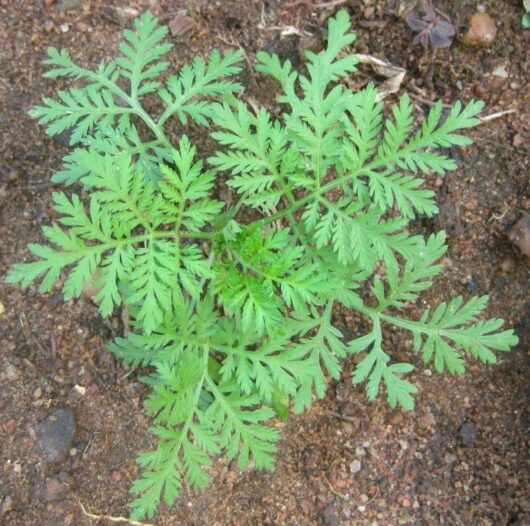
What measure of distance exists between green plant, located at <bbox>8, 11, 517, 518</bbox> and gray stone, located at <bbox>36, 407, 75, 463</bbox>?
49 centimetres

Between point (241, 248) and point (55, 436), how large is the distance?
57.8 inches

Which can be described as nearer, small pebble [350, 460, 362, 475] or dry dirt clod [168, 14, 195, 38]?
small pebble [350, 460, 362, 475]

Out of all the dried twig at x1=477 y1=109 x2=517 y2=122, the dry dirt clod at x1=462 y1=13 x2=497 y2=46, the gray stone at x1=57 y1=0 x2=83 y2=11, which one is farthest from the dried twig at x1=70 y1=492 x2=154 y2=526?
the dry dirt clod at x1=462 y1=13 x2=497 y2=46

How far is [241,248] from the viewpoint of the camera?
2.81 m

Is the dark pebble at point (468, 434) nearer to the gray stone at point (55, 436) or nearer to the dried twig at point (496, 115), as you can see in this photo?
the dried twig at point (496, 115)

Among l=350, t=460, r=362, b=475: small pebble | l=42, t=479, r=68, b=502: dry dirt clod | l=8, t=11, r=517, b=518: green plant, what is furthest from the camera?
l=350, t=460, r=362, b=475: small pebble

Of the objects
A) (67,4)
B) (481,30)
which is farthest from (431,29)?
(67,4)

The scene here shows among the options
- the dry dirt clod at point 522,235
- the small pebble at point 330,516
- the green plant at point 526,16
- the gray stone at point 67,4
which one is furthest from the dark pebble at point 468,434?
the gray stone at point 67,4

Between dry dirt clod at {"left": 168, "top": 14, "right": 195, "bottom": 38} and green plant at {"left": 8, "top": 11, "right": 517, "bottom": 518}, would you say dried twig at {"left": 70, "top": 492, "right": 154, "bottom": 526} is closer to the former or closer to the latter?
green plant at {"left": 8, "top": 11, "right": 517, "bottom": 518}

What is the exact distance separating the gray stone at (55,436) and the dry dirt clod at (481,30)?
292 centimetres

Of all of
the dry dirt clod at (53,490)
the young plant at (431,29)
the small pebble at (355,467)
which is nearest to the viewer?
the dry dirt clod at (53,490)

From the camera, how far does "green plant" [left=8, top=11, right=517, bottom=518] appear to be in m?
2.68

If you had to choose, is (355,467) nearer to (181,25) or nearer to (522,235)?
(522,235)

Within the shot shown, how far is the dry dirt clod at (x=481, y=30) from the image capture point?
369 centimetres
